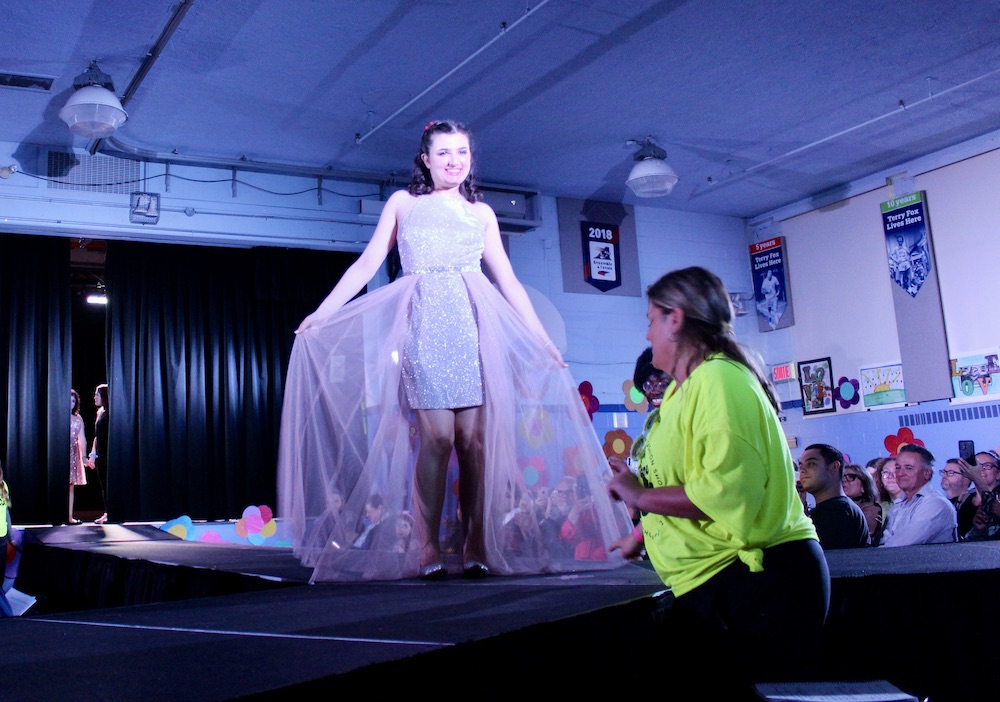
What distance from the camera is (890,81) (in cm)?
711

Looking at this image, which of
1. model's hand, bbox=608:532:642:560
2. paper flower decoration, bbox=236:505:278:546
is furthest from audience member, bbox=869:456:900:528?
paper flower decoration, bbox=236:505:278:546

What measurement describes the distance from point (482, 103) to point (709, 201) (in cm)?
361

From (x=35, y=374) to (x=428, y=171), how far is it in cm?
585

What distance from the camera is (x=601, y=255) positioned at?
9383mm

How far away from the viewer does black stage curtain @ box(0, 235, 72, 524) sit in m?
7.33

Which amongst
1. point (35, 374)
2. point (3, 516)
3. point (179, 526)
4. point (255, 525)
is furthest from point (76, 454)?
point (3, 516)

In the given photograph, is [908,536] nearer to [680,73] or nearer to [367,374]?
[367,374]

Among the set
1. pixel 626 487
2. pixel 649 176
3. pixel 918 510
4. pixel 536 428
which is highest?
pixel 649 176

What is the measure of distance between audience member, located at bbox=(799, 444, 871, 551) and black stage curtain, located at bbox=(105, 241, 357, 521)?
5.65 m

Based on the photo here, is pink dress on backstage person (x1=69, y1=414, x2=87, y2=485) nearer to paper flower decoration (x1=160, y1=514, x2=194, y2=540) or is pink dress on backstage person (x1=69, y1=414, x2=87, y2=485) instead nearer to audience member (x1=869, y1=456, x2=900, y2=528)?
paper flower decoration (x1=160, y1=514, x2=194, y2=540)

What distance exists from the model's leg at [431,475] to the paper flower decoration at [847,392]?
730cm

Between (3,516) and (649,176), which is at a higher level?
(649,176)

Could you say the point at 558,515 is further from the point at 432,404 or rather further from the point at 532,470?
the point at 432,404

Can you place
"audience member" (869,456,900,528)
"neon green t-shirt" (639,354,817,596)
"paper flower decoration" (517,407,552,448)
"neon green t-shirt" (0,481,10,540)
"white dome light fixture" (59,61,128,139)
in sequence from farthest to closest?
1. "white dome light fixture" (59,61,128,139)
2. "audience member" (869,456,900,528)
3. "neon green t-shirt" (0,481,10,540)
4. "paper flower decoration" (517,407,552,448)
5. "neon green t-shirt" (639,354,817,596)
